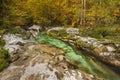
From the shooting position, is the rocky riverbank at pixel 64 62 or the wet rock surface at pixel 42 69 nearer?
the wet rock surface at pixel 42 69

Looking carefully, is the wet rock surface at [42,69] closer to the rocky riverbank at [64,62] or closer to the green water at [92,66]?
the rocky riverbank at [64,62]

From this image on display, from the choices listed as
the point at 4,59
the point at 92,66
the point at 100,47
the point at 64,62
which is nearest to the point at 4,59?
the point at 4,59

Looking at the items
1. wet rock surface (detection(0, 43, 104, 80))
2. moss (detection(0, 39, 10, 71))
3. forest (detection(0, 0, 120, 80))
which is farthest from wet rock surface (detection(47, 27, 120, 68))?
moss (detection(0, 39, 10, 71))

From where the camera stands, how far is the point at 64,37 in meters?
26.3

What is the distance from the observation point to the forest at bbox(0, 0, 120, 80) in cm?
1565

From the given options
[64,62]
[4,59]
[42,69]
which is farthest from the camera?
[64,62]

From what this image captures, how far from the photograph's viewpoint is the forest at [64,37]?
15.6 m

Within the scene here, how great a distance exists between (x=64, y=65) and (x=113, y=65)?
15.6 feet

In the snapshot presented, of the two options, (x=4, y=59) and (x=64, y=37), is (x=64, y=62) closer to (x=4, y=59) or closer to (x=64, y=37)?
(x=4, y=59)

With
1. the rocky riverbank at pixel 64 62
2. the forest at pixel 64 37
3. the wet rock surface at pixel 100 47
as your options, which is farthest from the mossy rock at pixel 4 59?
the wet rock surface at pixel 100 47

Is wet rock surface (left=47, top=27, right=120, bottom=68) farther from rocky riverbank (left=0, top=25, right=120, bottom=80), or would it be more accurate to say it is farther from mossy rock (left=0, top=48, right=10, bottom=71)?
mossy rock (left=0, top=48, right=10, bottom=71)

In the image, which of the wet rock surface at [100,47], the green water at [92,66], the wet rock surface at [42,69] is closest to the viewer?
the wet rock surface at [42,69]

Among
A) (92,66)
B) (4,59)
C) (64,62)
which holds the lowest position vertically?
(92,66)

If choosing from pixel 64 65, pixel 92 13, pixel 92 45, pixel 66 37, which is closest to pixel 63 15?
pixel 92 13
